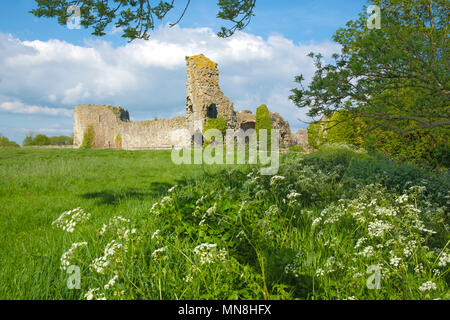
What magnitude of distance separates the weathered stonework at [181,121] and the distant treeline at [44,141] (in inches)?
876

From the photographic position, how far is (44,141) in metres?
61.8

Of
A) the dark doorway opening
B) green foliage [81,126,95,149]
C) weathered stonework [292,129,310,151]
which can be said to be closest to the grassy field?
the dark doorway opening

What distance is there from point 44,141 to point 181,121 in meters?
50.0

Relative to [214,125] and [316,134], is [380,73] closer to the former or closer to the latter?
[316,134]

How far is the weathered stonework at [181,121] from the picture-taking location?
2178 centimetres

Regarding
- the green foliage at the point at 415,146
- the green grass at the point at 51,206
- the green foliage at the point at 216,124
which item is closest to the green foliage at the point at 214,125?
the green foliage at the point at 216,124

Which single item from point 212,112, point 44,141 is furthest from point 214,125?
point 44,141

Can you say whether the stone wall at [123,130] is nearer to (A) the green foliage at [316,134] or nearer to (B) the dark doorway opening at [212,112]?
(B) the dark doorway opening at [212,112]

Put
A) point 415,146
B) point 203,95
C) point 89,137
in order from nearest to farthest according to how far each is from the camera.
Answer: point 415,146 < point 203,95 < point 89,137

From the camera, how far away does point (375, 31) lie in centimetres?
498

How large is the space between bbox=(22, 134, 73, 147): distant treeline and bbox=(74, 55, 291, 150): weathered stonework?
876 inches

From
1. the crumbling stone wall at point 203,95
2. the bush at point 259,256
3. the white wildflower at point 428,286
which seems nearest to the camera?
→ the white wildflower at point 428,286

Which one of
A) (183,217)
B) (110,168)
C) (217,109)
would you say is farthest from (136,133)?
(183,217)
